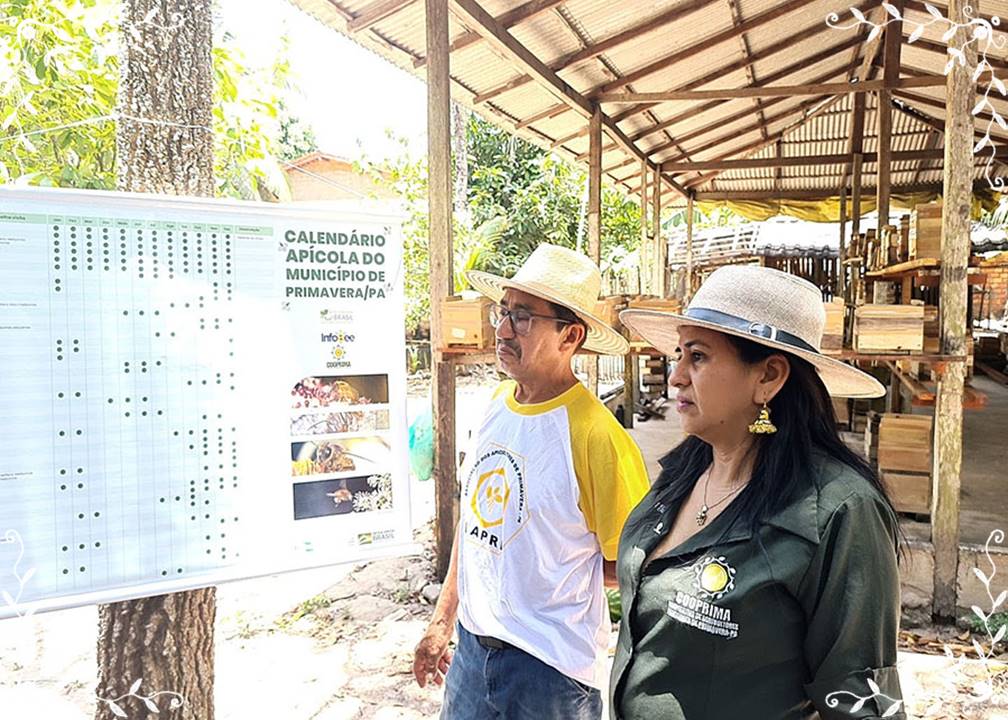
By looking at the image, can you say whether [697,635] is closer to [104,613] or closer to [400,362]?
[400,362]

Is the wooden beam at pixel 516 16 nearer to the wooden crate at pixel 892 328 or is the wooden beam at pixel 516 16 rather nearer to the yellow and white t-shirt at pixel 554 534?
the wooden crate at pixel 892 328

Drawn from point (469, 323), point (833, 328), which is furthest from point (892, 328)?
point (469, 323)

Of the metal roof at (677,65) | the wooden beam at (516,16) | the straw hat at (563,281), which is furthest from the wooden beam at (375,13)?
the straw hat at (563,281)

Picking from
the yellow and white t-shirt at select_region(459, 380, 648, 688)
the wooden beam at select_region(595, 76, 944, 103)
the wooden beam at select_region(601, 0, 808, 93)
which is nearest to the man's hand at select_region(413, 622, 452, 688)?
the yellow and white t-shirt at select_region(459, 380, 648, 688)

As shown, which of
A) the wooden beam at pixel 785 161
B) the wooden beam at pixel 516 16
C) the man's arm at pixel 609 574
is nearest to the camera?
the man's arm at pixel 609 574

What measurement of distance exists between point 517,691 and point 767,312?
3.69ft

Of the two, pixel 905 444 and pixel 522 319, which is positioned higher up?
pixel 522 319

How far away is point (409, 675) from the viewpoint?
12.6 feet

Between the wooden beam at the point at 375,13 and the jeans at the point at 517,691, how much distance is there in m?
3.90

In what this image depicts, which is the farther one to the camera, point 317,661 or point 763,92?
point 763,92

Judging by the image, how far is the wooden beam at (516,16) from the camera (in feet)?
15.9

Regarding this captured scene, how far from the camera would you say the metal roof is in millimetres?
5086

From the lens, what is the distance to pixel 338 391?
5.86ft

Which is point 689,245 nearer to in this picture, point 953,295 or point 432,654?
point 953,295
